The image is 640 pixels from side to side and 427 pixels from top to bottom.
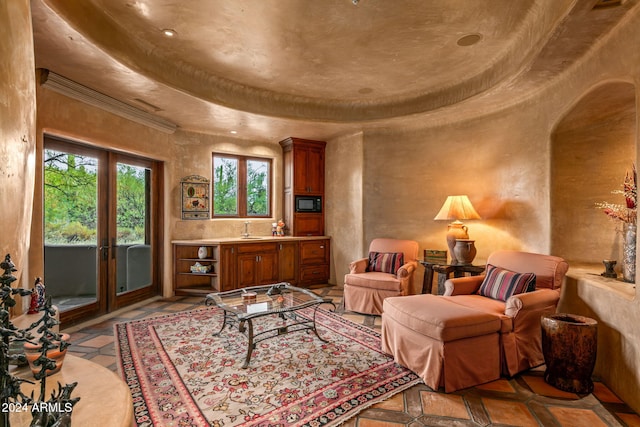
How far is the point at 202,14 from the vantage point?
8.89 feet

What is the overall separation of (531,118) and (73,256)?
5461mm

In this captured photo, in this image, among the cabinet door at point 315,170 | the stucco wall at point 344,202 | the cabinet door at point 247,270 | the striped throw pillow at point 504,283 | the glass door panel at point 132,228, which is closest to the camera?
the striped throw pillow at point 504,283

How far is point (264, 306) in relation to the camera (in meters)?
3.09

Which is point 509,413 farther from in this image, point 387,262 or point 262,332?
point 387,262

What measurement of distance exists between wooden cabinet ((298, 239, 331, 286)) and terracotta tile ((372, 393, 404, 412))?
356cm

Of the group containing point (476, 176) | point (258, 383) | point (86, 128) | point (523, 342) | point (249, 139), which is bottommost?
point (258, 383)

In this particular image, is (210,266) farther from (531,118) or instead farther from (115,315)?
(531,118)

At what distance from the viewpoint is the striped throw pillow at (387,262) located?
171 inches

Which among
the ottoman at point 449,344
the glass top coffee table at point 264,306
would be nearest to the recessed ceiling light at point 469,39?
the ottoman at point 449,344

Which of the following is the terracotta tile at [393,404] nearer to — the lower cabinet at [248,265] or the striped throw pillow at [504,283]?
the striped throw pillow at [504,283]

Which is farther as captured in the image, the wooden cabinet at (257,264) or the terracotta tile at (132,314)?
the wooden cabinet at (257,264)

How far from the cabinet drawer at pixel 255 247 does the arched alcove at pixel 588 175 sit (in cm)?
385

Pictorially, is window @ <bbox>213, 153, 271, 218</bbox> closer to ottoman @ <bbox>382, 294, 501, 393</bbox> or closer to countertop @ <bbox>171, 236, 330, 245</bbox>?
countertop @ <bbox>171, 236, 330, 245</bbox>

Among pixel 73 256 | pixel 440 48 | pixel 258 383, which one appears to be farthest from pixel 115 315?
pixel 440 48
